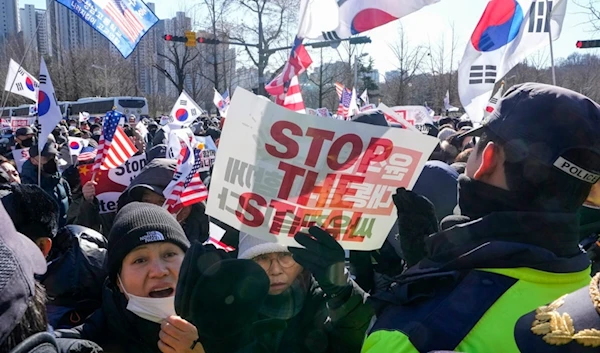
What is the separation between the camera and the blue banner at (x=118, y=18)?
585cm

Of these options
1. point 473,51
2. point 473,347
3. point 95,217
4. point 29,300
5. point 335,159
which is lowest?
point 95,217

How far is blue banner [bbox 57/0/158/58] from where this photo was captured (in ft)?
19.2

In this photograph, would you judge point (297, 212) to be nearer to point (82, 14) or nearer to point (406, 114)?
point (82, 14)

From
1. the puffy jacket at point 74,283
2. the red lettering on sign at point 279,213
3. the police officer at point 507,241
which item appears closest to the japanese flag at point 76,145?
the puffy jacket at point 74,283

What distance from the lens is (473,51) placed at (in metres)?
5.24

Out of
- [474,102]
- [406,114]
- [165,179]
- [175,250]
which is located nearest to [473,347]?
[175,250]

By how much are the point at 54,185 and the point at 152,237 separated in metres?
4.66

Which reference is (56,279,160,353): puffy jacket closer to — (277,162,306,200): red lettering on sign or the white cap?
the white cap

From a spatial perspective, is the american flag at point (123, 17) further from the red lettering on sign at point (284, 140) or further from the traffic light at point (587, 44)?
the traffic light at point (587, 44)

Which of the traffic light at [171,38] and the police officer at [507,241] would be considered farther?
the traffic light at [171,38]

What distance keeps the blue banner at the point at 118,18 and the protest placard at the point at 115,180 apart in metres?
1.49

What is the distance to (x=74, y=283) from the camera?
276 centimetres

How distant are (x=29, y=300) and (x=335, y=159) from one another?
1197 millimetres

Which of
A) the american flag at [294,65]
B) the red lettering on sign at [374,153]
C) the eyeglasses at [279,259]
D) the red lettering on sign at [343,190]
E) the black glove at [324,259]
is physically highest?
the american flag at [294,65]
